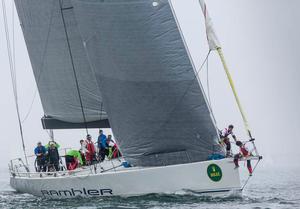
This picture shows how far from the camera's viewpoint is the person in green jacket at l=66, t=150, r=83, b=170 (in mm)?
21891

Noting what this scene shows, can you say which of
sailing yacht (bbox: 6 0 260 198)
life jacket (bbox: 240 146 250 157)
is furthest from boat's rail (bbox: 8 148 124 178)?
life jacket (bbox: 240 146 250 157)

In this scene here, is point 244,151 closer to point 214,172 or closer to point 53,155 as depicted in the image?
point 214,172

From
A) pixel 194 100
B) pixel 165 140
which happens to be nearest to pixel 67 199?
pixel 165 140

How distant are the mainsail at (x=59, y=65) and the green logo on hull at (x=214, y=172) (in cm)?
549

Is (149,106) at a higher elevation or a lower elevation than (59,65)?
lower

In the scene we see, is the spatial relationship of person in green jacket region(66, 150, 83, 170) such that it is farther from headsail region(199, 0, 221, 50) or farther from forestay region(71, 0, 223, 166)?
headsail region(199, 0, 221, 50)

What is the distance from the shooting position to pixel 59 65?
23.2 meters

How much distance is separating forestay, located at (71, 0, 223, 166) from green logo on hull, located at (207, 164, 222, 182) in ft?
1.82

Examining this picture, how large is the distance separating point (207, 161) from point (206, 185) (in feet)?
2.05

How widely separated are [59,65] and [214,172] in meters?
7.53

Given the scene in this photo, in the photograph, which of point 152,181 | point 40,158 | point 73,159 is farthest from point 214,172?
point 40,158

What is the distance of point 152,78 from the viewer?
18422mm

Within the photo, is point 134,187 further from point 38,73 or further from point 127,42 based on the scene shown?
point 38,73

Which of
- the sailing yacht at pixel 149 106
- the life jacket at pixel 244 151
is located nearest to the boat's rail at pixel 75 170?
the sailing yacht at pixel 149 106
